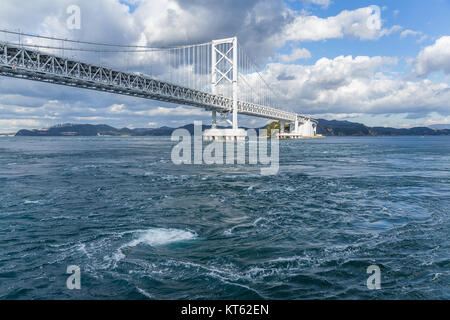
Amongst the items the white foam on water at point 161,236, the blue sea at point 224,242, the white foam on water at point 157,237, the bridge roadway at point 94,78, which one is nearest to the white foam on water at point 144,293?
the blue sea at point 224,242

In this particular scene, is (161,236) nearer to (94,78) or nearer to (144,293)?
(144,293)

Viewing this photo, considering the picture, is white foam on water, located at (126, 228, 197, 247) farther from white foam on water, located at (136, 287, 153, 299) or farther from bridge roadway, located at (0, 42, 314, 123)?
bridge roadway, located at (0, 42, 314, 123)

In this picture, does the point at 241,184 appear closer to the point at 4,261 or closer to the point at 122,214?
the point at 122,214

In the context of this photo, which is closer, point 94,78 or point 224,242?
point 224,242

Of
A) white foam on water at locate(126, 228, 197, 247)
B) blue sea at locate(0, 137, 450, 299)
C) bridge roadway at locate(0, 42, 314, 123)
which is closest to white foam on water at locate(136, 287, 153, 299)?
blue sea at locate(0, 137, 450, 299)

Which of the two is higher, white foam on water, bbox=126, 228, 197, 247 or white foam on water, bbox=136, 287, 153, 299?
white foam on water, bbox=126, 228, 197, 247

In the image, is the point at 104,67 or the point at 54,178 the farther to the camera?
the point at 104,67

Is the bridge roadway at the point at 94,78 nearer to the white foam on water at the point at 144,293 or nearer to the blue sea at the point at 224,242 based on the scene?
the blue sea at the point at 224,242

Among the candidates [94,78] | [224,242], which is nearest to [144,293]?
[224,242]
